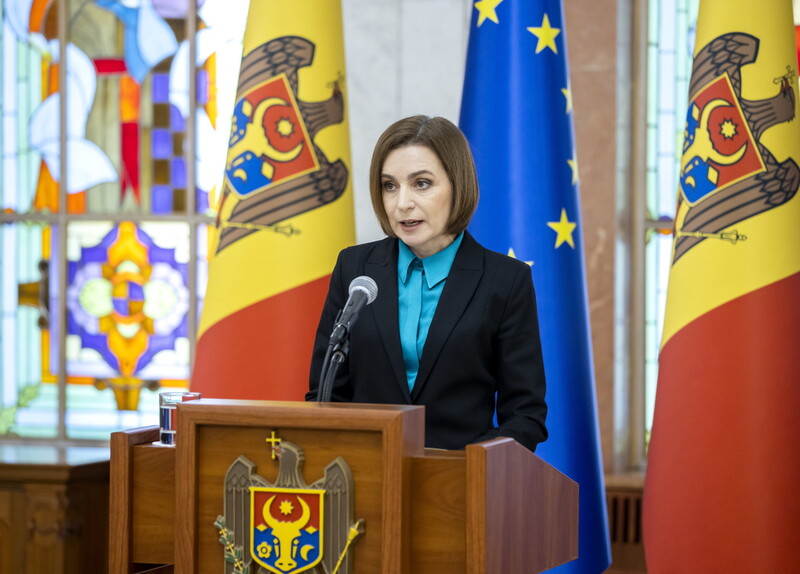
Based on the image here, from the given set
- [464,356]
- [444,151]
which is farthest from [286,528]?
[444,151]

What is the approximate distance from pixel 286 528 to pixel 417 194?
0.71 metres

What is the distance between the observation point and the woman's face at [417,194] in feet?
6.06

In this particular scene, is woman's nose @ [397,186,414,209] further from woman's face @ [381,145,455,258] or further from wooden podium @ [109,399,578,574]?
wooden podium @ [109,399,578,574]

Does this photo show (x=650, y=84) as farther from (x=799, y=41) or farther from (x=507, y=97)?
(x=507, y=97)

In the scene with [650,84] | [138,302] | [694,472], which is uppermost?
[650,84]

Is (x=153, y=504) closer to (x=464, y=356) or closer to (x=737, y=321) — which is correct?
(x=464, y=356)

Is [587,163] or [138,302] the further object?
[138,302]

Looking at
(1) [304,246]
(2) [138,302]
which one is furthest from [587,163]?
(2) [138,302]

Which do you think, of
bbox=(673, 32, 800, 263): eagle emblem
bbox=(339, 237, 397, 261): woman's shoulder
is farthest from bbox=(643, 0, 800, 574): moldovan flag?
bbox=(339, 237, 397, 261): woman's shoulder

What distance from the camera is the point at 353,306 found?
1.59m

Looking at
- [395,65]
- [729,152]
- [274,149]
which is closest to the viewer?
[729,152]

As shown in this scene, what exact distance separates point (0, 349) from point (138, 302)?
701 mm

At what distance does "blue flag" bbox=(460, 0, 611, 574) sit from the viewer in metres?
3.23

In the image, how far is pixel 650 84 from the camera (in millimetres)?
4402
